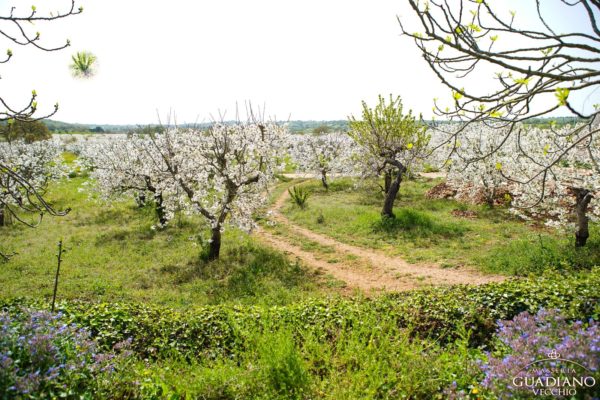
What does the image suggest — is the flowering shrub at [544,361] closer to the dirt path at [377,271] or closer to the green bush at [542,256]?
the dirt path at [377,271]

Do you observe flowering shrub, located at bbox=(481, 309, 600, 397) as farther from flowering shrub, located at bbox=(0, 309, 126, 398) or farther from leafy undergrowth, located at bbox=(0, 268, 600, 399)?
flowering shrub, located at bbox=(0, 309, 126, 398)

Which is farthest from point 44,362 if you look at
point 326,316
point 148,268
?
point 148,268

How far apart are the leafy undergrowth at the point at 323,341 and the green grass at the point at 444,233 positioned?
12.3 feet

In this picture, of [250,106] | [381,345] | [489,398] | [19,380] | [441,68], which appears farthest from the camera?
[250,106]

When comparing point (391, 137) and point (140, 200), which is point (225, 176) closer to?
point (391, 137)

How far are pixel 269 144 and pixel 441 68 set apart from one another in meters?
11.8

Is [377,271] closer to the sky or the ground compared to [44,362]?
closer to the ground

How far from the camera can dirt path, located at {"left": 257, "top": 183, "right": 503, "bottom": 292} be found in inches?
416

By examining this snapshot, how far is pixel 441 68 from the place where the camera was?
417 cm

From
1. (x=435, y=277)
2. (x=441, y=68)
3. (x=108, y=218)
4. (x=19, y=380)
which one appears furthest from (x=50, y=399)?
(x=108, y=218)

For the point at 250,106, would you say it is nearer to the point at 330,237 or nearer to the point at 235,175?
the point at 235,175

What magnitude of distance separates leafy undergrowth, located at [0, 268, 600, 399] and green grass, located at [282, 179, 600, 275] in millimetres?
3754

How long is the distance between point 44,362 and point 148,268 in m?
9.47

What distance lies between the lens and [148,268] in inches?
506
